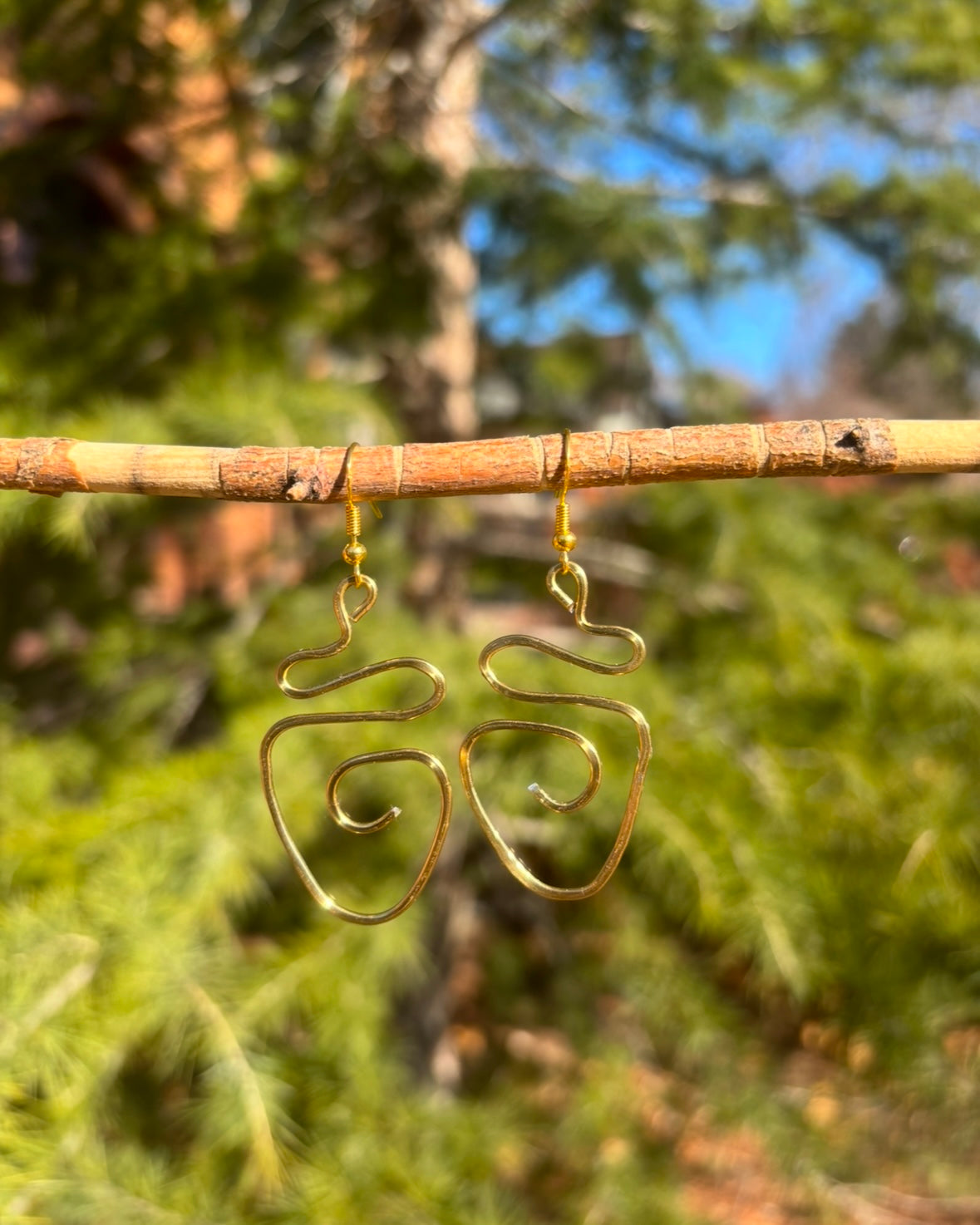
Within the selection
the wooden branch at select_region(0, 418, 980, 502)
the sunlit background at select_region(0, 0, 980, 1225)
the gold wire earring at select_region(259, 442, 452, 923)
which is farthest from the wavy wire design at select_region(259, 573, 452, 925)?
the sunlit background at select_region(0, 0, 980, 1225)

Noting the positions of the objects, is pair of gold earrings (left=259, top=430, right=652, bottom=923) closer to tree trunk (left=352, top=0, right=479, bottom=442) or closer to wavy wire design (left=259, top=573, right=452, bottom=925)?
wavy wire design (left=259, top=573, right=452, bottom=925)

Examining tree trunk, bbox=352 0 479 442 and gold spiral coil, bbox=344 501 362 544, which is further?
tree trunk, bbox=352 0 479 442

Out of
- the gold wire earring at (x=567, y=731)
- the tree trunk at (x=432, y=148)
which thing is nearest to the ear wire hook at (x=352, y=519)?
the gold wire earring at (x=567, y=731)

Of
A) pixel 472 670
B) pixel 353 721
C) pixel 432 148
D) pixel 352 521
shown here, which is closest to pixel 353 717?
pixel 353 721

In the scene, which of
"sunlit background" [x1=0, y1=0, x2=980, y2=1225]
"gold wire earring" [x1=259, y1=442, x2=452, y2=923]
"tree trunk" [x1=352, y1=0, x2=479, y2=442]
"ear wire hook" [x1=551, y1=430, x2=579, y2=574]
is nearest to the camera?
"ear wire hook" [x1=551, y1=430, x2=579, y2=574]

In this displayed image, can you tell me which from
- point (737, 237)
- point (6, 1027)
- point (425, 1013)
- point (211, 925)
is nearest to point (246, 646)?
point (211, 925)

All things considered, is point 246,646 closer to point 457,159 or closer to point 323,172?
point 323,172

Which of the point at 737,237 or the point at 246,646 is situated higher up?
the point at 737,237
